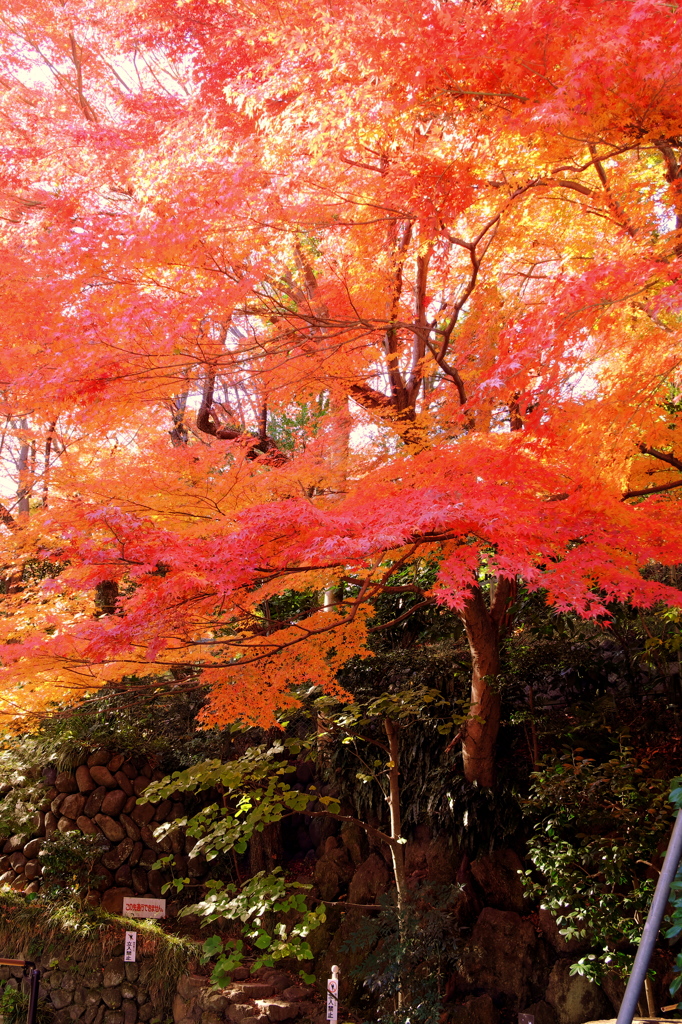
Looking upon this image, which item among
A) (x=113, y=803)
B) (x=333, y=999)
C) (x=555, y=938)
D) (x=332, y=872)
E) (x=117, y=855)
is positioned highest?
(x=113, y=803)

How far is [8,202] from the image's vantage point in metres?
7.88

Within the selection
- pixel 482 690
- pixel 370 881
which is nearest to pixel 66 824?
pixel 370 881

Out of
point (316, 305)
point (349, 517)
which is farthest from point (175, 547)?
point (316, 305)

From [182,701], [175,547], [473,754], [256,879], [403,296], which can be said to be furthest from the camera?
[182,701]

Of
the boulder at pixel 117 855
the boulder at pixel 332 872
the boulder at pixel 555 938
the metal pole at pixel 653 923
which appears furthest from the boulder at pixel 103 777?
the metal pole at pixel 653 923

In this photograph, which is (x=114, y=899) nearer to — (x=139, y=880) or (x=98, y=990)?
(x=139, y=880)

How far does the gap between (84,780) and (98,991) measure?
2.06 m

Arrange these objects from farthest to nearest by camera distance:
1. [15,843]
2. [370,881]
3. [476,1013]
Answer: [15,843], [370,881], [476,1013]

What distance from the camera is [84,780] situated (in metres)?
8.38

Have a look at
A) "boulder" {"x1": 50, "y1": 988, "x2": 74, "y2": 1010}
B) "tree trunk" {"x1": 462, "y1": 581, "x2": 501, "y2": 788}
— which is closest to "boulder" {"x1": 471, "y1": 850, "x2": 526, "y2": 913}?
"tree trunk" {"x1": 462, "y1": 581, "x2": 501, "y2": 788}

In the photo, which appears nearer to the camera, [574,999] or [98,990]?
[574,999]

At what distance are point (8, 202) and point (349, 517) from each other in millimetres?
6067

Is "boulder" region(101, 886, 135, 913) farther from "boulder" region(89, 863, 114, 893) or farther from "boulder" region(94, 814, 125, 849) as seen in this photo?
"boulder" region(94, 814, 125, 849)

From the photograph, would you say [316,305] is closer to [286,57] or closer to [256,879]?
[286,57]
